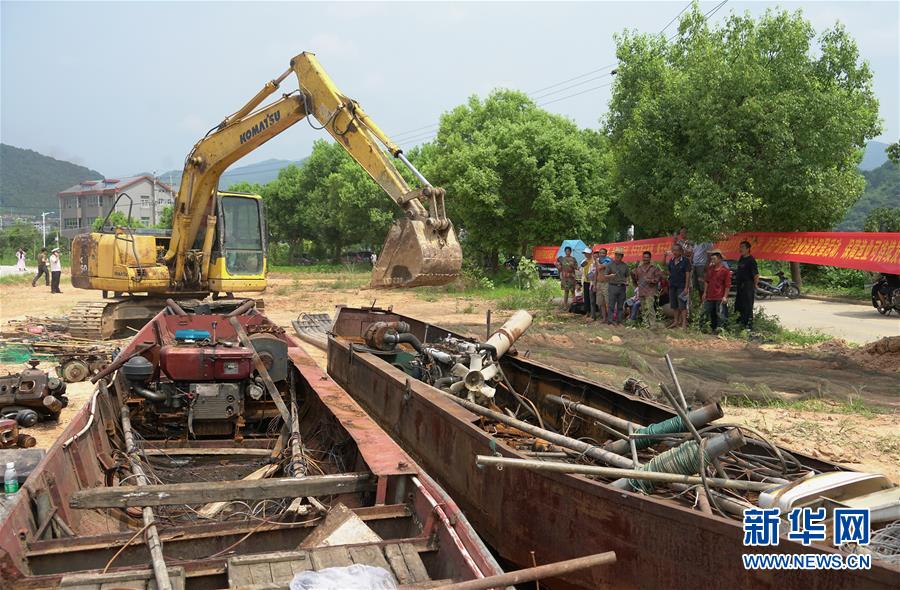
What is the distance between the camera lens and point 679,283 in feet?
45.4

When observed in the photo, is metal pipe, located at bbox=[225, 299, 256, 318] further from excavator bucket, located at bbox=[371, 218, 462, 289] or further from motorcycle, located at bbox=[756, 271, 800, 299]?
motorcycle, located at bbox=[756, 271, 800, 299]

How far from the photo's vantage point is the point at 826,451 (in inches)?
276

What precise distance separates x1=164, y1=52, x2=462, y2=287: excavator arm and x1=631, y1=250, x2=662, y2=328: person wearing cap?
5524mm

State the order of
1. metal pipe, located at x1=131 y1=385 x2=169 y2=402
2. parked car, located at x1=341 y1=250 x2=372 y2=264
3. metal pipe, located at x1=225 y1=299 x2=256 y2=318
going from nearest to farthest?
metal pipe, located at x1=131 y1=385 x2=169 y2=402 → metal pipe, located at x1=225 y1=299 x2=256 y2=318 → parked car, located at x1=341 y1=250 x2=372 y2=264

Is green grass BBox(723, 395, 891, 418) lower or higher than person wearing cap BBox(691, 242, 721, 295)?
lower

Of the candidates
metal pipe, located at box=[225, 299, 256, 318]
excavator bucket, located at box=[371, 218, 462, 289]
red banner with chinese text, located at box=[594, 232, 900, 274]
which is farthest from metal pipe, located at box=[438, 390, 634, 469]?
red banner with chinese text, located at box=[594, 232, 900, 274]

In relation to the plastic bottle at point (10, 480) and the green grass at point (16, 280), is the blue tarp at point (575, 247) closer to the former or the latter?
the plastic bottle at point (10, 480)

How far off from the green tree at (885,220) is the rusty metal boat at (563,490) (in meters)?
23.9

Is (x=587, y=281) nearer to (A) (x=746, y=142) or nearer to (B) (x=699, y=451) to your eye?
(A) (x=746, y=142)

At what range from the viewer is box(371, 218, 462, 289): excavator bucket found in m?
8.56

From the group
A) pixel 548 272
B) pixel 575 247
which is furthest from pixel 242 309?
pixel 548 272

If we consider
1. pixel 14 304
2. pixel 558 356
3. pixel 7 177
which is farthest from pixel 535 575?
pixel 7 177

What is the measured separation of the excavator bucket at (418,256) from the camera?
856cm

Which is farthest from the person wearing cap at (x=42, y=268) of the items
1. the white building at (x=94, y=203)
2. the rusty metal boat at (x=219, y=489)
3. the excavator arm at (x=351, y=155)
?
the white building at (x=94, y=203)
